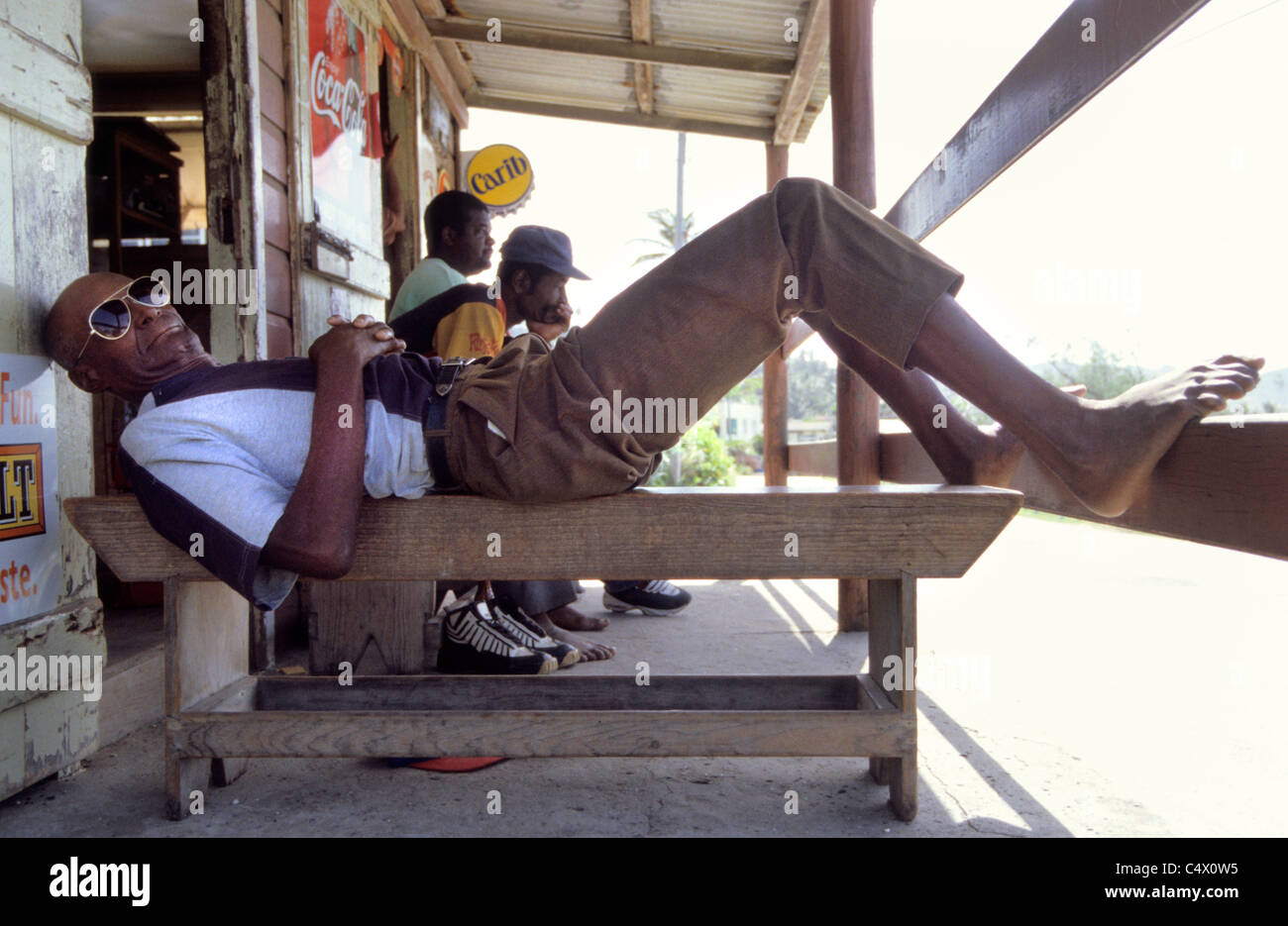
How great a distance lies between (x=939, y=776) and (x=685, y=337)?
1278mm

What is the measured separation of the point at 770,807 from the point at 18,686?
1.78 m

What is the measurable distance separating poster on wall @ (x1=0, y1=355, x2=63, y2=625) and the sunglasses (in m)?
0.18

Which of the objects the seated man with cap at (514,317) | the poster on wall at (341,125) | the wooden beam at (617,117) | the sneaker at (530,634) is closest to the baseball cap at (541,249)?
the seated man with cap at (514,317)

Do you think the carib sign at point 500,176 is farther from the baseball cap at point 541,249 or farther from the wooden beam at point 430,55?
the baseball cap at point 541,249

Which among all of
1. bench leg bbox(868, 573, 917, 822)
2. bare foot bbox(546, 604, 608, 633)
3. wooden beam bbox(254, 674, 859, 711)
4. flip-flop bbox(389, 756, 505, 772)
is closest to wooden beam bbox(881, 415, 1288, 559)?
bench leg bbox(868, 573, 917, 822)

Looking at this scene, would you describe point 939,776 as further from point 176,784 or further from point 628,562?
point 176,784

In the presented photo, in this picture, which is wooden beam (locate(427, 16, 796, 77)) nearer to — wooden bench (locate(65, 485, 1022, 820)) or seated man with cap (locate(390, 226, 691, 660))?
seated man with cap (locate(390, 226, 691, 660))

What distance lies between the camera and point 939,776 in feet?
6.93

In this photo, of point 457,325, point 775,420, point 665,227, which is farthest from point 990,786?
point 665,227

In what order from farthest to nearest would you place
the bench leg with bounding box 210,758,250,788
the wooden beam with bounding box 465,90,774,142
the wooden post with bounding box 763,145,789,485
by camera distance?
the wooden beam with bounding box 465,90,774,142
the wooden post with bounding box 763,145,789,485
the bench leg with bounding box 210,758,250,788

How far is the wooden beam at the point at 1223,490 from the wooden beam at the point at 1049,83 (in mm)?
594

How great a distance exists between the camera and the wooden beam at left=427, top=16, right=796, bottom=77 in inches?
200

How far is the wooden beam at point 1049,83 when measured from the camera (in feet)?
4.20
